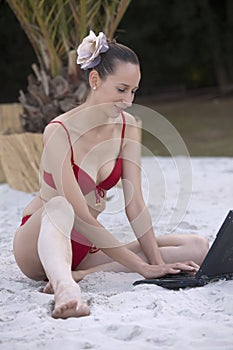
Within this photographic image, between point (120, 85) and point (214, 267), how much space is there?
70cm

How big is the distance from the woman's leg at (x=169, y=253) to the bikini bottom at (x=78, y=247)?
32 mm

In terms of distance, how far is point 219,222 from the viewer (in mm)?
3668

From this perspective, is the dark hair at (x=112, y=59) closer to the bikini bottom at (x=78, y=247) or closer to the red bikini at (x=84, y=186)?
the red bikini at (x=84, y=186)

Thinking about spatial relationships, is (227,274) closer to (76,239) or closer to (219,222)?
(76,239)

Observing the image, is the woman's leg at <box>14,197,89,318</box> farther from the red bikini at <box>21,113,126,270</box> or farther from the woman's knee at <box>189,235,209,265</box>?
the woman's knee at <box>189,235,209,265</box>

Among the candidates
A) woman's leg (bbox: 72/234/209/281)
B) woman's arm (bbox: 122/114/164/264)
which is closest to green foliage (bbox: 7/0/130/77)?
woman's arm (bbox: 122/114/164/264)

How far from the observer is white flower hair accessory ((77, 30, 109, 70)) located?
2559 mm

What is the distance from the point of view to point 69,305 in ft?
7.12

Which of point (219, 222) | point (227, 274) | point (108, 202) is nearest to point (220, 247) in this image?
point (227, 274)

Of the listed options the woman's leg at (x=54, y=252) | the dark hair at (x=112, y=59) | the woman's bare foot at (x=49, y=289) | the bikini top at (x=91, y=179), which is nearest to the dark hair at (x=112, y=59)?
the dark hair at (x=112, y=59)

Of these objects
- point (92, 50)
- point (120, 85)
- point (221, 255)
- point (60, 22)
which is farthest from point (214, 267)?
point (60, 22)

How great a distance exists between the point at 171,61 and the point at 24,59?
244 cm

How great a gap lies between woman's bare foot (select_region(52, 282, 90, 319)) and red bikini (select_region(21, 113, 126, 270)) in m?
0.37

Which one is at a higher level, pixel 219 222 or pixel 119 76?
pixel 119 76
